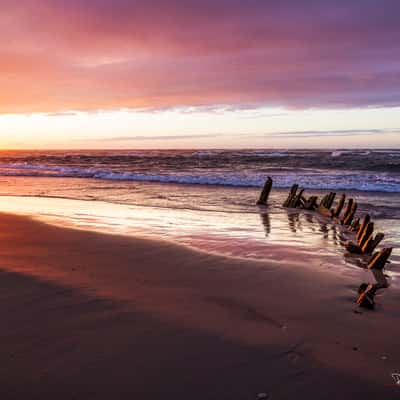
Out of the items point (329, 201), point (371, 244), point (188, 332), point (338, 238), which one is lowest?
point (338, 238)

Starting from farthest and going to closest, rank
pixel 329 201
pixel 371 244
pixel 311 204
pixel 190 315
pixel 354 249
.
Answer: pixel 311 204 → pixel 329 201 → pixel 354 249 → pixel 371 244 → pixel 190 315

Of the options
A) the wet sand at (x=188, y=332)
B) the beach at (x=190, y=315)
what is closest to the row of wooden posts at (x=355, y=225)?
the beach at (x=190, y=315)

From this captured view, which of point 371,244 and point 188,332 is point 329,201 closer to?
point 371,244

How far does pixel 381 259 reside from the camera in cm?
637

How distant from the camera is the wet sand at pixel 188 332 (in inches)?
120

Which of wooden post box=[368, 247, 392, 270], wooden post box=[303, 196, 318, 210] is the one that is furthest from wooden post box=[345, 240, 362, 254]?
wooden post box=[303, 196, 318, 210]

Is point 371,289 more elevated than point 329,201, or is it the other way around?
point 329,201

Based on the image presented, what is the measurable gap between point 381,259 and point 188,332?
3839 mm

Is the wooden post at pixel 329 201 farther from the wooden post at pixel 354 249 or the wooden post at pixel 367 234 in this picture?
the wooden post at pixel 354 249

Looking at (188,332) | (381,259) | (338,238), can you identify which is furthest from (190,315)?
Answer: (338,238)

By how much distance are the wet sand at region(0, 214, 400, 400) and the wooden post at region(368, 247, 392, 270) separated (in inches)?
23.3

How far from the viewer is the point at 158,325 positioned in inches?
160

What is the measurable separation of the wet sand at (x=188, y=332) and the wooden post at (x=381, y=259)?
591 millimetres

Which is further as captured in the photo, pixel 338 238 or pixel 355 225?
pixel 355 225
